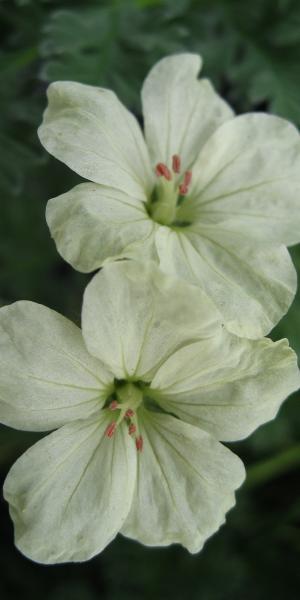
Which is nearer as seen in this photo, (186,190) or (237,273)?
(237,273)

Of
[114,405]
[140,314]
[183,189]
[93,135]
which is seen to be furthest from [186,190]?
[114,405]

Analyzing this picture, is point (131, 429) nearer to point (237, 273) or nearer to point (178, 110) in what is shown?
point (237, 273)

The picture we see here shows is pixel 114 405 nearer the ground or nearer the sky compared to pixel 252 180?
nearer the ground

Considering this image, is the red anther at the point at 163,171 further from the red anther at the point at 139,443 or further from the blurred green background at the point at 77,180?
the red anther at the point at 139,443

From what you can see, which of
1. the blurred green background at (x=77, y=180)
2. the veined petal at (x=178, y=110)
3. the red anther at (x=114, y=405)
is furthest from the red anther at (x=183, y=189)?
the red anther at (x=114, y=405)

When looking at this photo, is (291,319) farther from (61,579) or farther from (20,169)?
(61,579)

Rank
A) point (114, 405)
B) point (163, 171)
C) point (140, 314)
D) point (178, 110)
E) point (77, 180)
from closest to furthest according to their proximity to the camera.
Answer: point (140, 314) < point (114, 405) < point (163, 171) < point (178, 110) < point (77, 180)
